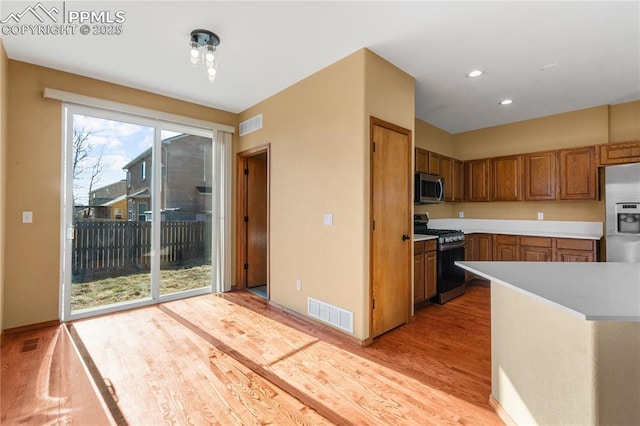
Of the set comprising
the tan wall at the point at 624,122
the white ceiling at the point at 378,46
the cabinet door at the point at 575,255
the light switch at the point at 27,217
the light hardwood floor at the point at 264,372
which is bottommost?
the light hardwood floor at the point at 264,372

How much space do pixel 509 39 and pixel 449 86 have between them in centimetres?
97

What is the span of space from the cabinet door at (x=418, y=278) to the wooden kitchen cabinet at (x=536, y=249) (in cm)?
203

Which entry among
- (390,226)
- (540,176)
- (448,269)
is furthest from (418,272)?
(540,176)

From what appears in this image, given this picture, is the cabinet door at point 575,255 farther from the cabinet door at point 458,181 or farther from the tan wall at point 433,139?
the tan wall at point 433,139

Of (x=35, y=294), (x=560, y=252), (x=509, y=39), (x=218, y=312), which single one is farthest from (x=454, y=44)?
(x=35, y=294)

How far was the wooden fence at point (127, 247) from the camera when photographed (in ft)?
11.0

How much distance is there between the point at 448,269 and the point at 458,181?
1994 mm

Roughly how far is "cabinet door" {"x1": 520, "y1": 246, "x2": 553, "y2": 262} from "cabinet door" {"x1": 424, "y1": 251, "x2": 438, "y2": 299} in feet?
5.50

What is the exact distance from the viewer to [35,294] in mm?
2988

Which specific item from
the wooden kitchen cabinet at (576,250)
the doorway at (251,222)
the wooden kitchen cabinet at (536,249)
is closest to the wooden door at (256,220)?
the doorway at (251,222)

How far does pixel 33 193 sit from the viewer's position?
118 inches

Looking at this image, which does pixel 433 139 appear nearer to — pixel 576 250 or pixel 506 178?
pixel 506 178

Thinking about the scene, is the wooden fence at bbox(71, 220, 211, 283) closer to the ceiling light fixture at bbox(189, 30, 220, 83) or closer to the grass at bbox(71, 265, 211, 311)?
the grass at bbox(71, 265, 211, 311)

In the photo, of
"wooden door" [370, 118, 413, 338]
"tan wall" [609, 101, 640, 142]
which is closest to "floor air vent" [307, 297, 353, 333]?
"wooden door" [370, 118, 413, 338]
